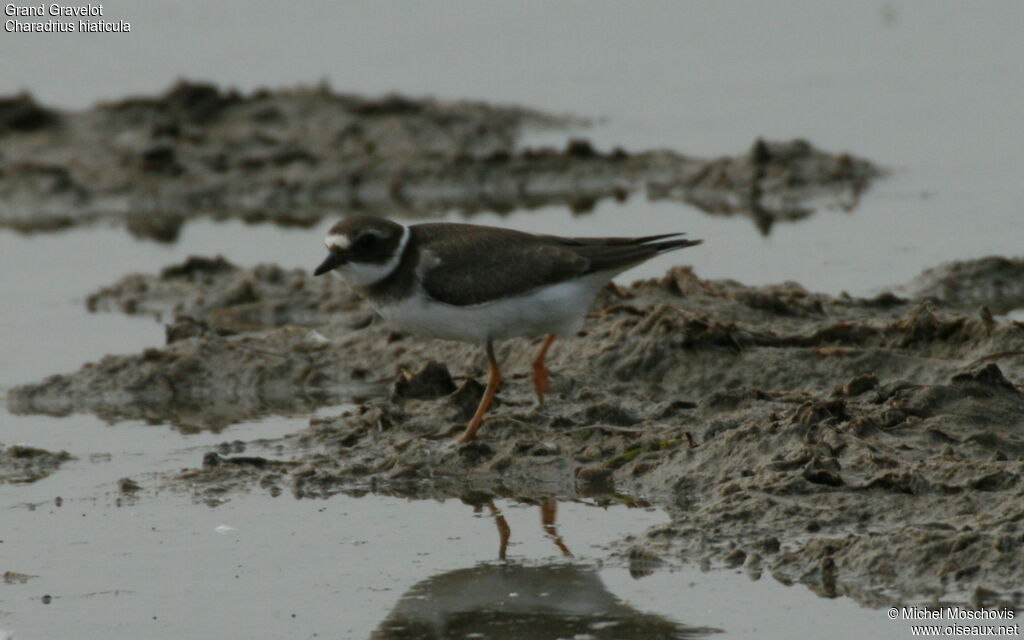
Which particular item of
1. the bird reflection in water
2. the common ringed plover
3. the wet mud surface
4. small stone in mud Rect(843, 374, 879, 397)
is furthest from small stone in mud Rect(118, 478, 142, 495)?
the wet mud surface

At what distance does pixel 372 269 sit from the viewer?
814cm

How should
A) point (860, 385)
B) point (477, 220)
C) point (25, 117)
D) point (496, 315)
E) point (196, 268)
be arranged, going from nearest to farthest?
1. point (860, 385)
2. point (496, 315)
3. point (196, 268)
4. point (477, 220)
5. point (25, 117)

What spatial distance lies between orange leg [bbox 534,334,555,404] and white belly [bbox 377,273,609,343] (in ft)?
0.77

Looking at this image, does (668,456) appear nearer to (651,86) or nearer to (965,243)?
(965,243)

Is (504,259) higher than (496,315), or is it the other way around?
(504,259)

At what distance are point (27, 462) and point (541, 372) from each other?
2783mm

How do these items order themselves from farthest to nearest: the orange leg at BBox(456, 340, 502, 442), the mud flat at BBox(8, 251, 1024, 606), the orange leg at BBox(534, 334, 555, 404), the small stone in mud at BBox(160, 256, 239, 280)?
1. the small stone in mud at BBox(160, 256, 239, 280)
2. the orange leg at BBox(534, 334, 555, 404)
3. the orange leg at BBox(456, 340, 502, 442)
4. the mud flat at BBox(8, 251, 1024, 606)

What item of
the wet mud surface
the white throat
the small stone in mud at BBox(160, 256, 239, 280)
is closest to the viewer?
the white throat

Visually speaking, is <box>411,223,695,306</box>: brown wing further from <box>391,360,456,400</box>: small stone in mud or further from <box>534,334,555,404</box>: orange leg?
<box>391,360,456,400</box>: small stone in mud

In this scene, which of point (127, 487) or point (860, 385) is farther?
point (860, 385)

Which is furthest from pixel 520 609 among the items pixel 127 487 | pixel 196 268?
pixel 196 268

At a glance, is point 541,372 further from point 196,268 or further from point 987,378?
point 196,268

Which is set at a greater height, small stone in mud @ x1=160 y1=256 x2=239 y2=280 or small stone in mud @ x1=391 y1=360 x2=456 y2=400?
small stone in mud @ x1=160 y1=256 x2=239 y2=280

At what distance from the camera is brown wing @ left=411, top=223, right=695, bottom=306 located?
805 cm
